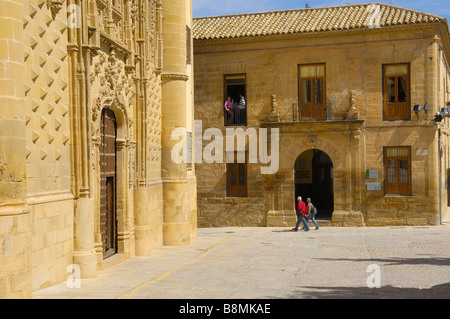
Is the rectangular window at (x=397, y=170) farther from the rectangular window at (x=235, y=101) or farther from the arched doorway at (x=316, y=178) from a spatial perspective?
the arched doorway at (x=316, y=178)

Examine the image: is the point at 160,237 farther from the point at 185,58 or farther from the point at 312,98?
the point at 312,98

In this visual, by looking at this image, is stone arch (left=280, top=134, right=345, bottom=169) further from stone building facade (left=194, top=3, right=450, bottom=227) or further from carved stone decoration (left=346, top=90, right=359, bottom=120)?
carved stone decoration (left=346, top=90, right=359, bottom=120)

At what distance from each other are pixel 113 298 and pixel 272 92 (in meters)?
16.0

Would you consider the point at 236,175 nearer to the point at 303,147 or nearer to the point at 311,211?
the point at 303,147

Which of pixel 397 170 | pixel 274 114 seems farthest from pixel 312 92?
pixel 397 170

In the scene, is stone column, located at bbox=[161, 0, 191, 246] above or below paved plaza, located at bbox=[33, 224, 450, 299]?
above

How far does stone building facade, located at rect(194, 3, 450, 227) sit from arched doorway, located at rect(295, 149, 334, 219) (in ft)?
14.7

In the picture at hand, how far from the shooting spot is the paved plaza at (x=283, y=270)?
1025cm

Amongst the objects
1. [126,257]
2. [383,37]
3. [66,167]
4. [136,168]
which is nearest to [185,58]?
[136,168]

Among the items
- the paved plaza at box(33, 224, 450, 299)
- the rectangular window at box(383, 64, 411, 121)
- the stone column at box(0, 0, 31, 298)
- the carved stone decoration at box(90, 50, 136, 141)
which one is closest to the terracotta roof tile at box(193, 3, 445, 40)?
the rectangular window at box(383, 64, 411, 121)

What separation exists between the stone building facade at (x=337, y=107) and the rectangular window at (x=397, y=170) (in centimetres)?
4

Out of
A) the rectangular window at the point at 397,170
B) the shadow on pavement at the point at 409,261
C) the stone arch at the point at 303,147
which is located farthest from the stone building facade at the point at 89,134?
the rectangular window at the point at 397,170

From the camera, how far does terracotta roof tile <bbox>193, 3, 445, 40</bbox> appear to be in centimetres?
2380

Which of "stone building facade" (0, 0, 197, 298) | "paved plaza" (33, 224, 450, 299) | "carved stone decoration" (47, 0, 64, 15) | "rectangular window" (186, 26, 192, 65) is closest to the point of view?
"stone building facade" (0, 0, 197, 298)
